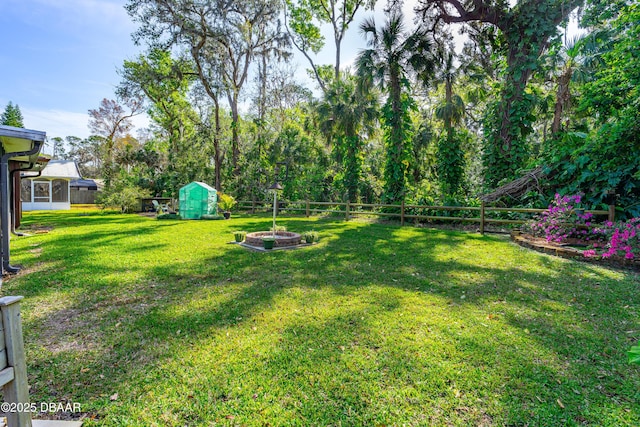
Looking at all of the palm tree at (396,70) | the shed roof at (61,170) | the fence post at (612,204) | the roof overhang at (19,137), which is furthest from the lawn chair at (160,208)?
the fence post at (612,204)

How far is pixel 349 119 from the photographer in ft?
47.4

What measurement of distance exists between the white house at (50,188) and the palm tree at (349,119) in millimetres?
18730

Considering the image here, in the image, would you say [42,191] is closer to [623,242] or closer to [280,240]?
[280,240]

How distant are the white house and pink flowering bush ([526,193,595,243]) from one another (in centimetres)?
2659

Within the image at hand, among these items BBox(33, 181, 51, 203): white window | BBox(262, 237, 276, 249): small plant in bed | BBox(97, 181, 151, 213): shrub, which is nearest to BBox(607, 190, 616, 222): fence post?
BBox(262, 237, 276, 249): small plant in bed

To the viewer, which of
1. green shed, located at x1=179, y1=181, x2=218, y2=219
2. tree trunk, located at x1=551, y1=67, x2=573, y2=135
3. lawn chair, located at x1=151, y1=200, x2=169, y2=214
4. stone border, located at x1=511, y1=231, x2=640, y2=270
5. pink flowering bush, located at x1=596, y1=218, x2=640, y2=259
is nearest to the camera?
pink flowering bush, located at x1=596, y1=218, x2=640, y2=259

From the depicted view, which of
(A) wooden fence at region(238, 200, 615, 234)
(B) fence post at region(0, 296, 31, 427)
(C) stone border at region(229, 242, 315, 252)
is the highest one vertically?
(A) wooden fence at region(238, 200, 615, 234)

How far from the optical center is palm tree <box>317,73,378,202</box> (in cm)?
1453

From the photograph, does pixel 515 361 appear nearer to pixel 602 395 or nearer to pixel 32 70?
pixel 602 395

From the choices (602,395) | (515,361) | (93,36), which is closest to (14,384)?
(515,361)

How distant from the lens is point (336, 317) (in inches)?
135

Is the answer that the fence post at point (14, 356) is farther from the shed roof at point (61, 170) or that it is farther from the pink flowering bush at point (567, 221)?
the shed roof at point (61, 170)

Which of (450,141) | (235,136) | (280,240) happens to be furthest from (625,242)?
(235,136)

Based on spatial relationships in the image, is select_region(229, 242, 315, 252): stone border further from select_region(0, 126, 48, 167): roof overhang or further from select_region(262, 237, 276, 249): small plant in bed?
select_region(0, 126, 48, 167): roof overhang
